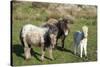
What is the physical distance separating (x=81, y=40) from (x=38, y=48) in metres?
0.55

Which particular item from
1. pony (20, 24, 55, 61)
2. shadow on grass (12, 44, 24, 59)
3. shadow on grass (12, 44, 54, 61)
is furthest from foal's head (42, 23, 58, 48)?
shadow on grass (12, 44, 24, 59)


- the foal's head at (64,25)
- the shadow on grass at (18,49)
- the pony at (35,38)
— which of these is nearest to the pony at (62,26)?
the foal's head at (64,25)

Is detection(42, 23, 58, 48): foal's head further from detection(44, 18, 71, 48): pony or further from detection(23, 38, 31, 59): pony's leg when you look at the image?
detection(23, 38, 31, 59): pony's leg

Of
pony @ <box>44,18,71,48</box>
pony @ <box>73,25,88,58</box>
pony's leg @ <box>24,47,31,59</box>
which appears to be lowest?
pony's leg @ <box>24,47,31,59</box>

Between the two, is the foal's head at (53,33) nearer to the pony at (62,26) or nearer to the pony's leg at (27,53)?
the pony at (62,26)

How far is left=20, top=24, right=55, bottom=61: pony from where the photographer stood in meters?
2.40

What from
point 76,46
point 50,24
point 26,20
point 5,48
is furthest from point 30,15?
point 76,46

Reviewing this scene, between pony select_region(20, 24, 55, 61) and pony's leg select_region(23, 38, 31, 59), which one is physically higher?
pony select_region(20, 24, 55, 61)

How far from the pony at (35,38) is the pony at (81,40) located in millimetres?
299

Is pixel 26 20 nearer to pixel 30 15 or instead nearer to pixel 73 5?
pixel 30 15

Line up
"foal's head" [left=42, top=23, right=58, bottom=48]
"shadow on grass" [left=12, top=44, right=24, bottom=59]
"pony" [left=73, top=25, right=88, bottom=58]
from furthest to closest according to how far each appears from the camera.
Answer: "pony" [left=73, top=25, right=88, bottom=58]
"foal's head" [left=42, top=23, right=58, bottom=48]
"shadow on grass" [left=12, top=44, right=24, bottom=59]

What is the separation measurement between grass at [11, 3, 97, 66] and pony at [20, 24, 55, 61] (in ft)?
0.14

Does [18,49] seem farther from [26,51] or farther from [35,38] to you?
[35,38]

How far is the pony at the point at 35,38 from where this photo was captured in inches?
94.5
